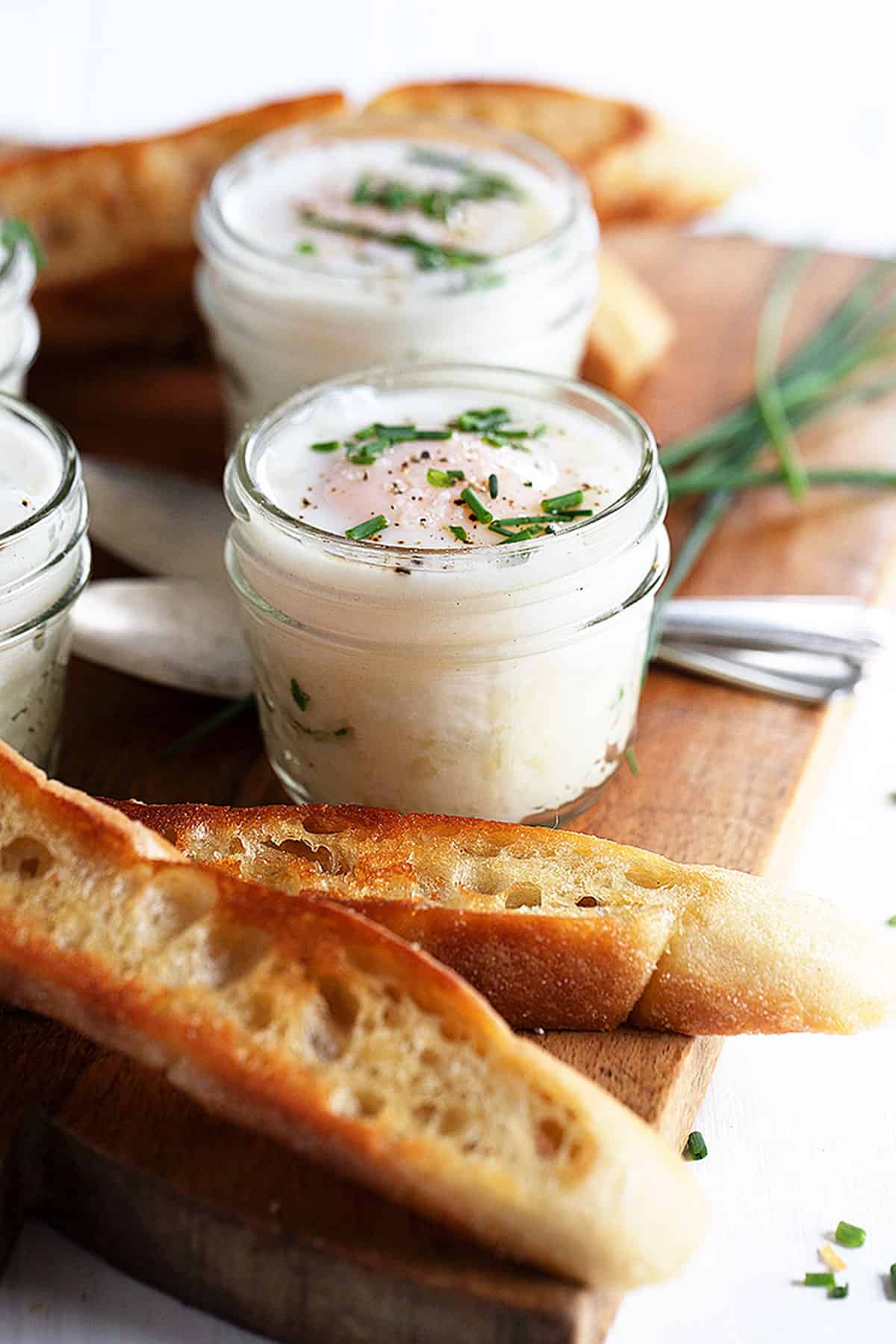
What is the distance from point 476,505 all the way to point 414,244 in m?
1.04

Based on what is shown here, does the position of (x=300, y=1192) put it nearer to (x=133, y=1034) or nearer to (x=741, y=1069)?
(x=133, y=1034)

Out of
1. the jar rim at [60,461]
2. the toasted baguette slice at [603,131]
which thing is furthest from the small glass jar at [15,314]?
the toasted baguette slice at [603,131]

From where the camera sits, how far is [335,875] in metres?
2.19

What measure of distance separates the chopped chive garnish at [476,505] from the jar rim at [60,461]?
0.57m

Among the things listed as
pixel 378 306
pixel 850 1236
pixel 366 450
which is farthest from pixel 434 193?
pixel 850 1236

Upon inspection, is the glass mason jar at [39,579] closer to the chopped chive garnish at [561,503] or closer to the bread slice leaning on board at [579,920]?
the bread slice leaning on board at [579,920]

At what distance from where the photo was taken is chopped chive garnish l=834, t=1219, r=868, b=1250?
2047 mm

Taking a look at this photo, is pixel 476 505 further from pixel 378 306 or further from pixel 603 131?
pixel 603 131

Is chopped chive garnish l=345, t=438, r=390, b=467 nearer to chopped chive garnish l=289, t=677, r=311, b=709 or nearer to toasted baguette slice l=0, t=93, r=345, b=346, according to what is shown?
chopped chive garnish l=289, t=677, r=311, b=709

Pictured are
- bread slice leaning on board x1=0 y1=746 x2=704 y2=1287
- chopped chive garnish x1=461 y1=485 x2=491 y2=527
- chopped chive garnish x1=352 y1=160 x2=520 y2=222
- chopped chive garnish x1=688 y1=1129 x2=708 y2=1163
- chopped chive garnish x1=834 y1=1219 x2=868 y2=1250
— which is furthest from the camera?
chopped chive garnish x1=352 y1=160 x2=520 y2=222

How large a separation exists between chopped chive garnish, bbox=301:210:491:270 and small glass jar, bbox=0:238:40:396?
0.56m

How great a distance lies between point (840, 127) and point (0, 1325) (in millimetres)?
5367

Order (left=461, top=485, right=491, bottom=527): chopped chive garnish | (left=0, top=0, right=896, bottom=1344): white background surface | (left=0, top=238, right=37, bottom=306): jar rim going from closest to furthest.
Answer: (left=461, top=485, right=491, bottom=527): chopped chive garnish
(left=0, top=238, right=37, bottom=306): jar rim
(left=0, top=0, right=896, bottom=1344): white background surface

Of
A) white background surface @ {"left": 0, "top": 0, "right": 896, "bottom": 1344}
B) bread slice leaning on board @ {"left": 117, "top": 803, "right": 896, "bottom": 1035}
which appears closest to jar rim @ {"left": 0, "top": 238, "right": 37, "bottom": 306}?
bread slice leaning on board @ {"left": 117, "top": 803, "right": 896, "bottom": 1035}
